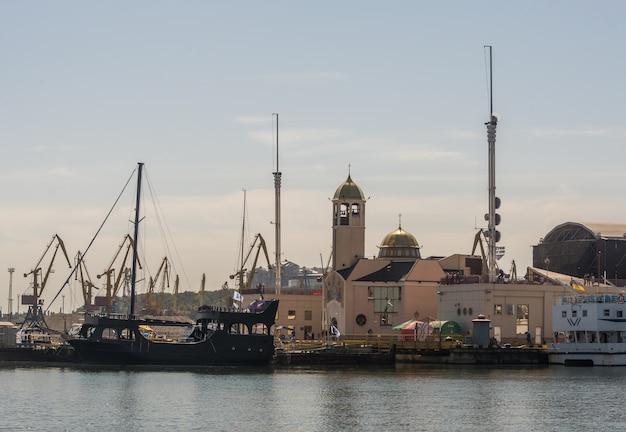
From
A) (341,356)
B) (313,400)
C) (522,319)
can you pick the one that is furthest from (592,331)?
(313,400)

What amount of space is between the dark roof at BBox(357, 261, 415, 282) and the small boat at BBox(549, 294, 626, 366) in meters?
28.5

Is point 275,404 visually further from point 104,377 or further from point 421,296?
point 421,296

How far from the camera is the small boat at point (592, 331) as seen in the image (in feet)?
367

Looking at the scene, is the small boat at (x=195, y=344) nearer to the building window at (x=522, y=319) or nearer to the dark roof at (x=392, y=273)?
the building window at (x=522, y=319)

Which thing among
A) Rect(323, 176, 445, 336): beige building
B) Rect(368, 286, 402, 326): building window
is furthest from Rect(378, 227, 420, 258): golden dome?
Rect(368, 286, 402, 326): building window

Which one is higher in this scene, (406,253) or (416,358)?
(406,253)

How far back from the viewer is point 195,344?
362 feet

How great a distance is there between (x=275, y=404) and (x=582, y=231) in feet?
266

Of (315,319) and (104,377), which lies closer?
(104,377)

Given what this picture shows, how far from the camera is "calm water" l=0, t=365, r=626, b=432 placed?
69.0m

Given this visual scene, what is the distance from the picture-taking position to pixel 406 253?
150 m

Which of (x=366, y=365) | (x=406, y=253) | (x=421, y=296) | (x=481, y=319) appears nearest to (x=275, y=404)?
(x=366, y=365)

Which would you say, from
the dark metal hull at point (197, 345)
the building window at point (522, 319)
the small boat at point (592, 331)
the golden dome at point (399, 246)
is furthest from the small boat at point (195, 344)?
the golden dome at point (399, 246)

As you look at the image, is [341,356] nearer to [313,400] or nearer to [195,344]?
[195,344]
